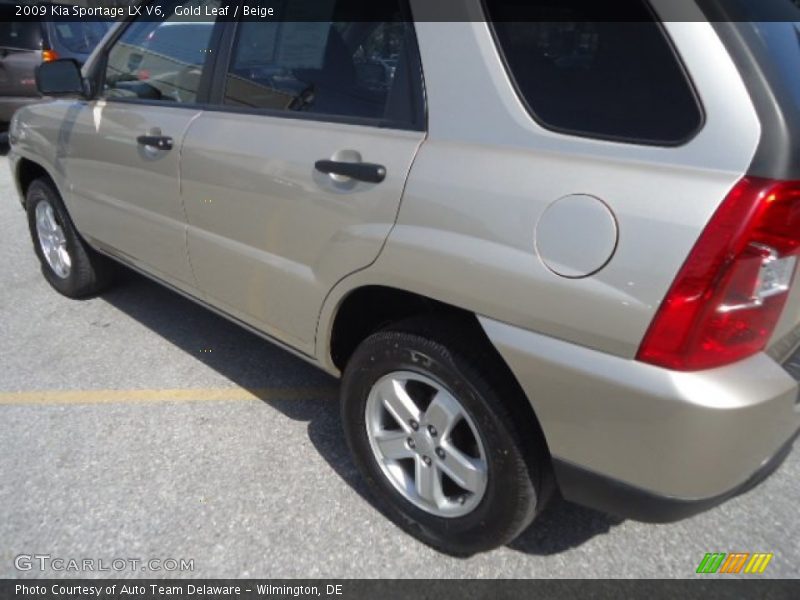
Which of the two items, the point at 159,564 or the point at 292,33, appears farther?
the point at 292,33

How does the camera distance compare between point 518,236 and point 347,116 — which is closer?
point 518,236

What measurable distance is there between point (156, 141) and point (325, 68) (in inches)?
34.6

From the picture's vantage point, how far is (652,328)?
1399mm

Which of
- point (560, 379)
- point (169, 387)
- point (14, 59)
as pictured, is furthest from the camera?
point (14, 59)

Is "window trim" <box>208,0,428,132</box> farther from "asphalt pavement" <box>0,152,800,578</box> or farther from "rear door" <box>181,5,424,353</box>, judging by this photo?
"asphalt pavement" <box>0,152,800,578</box>

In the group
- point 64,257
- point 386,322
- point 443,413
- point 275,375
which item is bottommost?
point 275,375

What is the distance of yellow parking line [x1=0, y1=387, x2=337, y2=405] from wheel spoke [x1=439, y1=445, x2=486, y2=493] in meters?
1.14

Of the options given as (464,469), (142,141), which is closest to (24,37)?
(142,141)

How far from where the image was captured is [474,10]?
1.73 m

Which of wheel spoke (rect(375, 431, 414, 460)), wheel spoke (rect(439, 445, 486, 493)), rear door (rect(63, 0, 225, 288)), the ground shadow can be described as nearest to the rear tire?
the ground shadow

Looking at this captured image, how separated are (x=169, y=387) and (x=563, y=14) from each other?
2.41 meters

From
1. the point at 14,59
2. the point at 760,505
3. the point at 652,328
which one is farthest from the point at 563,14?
the point at 14,59

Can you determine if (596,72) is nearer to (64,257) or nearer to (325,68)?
(325,68)
